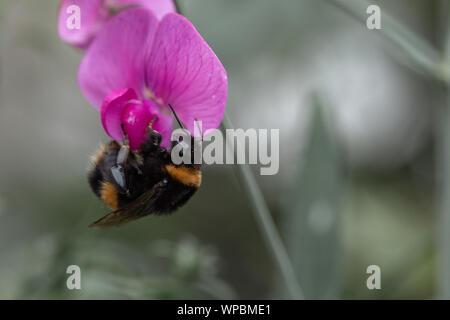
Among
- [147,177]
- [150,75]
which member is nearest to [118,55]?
[150,75]

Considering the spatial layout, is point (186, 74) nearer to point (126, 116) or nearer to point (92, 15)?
point (126, 116)

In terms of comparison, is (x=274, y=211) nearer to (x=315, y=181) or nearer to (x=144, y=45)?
(x=315, y=181)

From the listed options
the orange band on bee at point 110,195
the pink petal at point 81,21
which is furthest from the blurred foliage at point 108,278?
the pink petal at point 81,21

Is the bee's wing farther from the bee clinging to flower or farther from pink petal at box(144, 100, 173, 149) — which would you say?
pink petal at box(144, 100, 173, 149)

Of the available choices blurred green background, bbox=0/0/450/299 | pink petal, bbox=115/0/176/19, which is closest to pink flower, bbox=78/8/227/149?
pink petal, bbox=115/0/176/19

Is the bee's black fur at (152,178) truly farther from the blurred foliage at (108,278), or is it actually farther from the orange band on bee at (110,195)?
the blurred foliage at (108,278)
